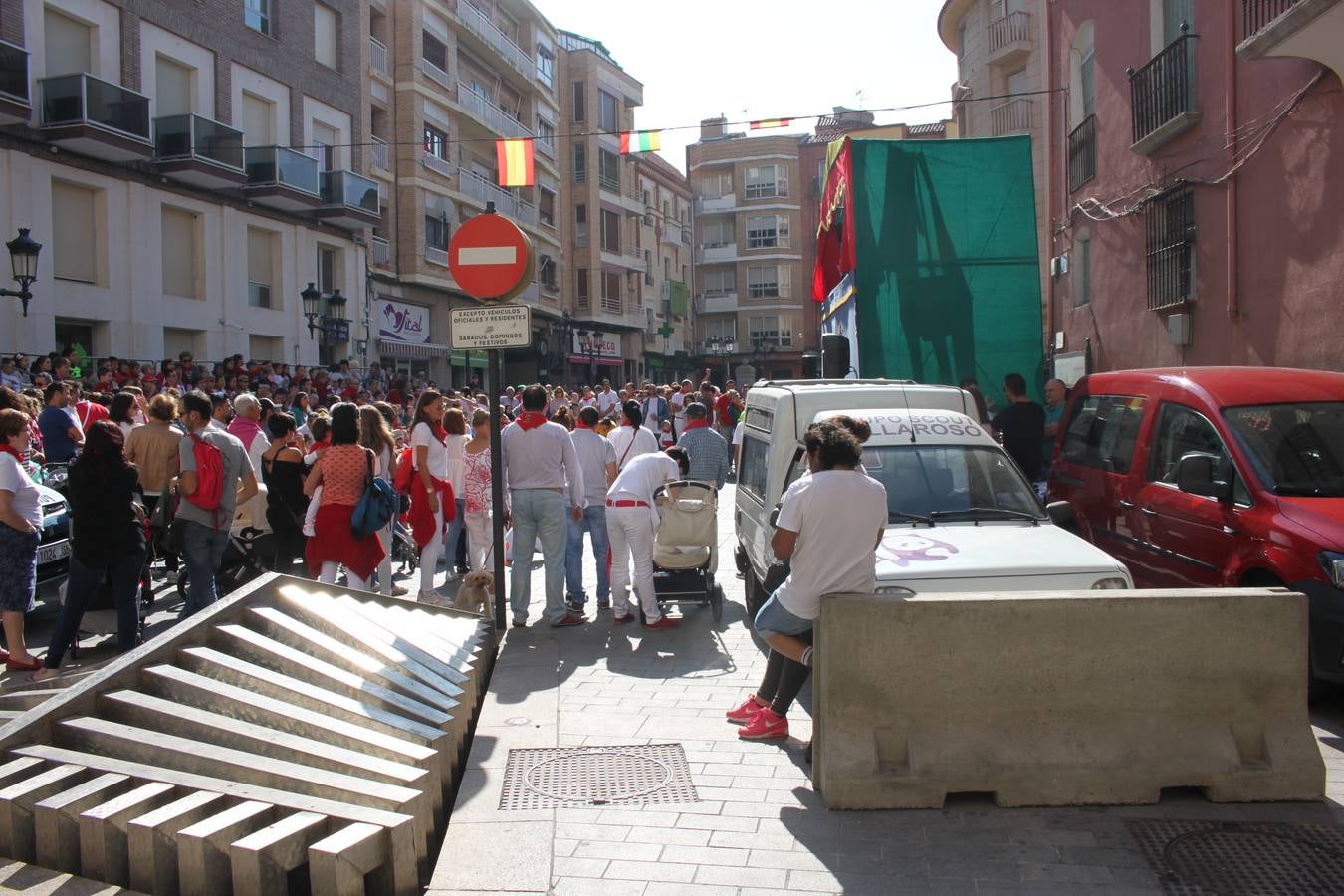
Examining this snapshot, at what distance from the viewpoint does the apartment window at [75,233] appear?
790 inches

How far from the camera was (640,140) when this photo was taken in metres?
20.9

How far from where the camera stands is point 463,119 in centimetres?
3588

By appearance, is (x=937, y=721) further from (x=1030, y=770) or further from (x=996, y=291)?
(x=996, y=291)

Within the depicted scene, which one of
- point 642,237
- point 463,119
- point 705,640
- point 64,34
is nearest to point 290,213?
point 64,34

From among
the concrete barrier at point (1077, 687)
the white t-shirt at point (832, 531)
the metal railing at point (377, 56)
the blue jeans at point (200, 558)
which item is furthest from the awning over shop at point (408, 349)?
the concrete barrier at point (1077, 687)

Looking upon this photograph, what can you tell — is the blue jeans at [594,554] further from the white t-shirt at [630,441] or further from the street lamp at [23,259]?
the street lamp at [23,259]

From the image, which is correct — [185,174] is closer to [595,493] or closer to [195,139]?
[195,139]

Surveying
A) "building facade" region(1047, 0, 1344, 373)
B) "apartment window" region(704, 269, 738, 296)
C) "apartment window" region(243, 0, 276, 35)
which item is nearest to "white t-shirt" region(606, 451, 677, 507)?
"building facade" region(1047, 0, 1344, 373)

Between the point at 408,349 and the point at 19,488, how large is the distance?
25.5 metres

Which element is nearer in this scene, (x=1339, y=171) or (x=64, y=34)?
(x=1339, y=171)

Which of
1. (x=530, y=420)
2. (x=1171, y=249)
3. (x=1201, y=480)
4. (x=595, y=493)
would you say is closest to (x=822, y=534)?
(x=1201, y=480)

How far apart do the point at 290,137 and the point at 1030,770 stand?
1013 inches

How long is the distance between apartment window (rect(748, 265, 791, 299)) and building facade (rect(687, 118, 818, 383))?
6 centimetres

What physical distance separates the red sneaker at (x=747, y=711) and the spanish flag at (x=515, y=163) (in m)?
16.1
